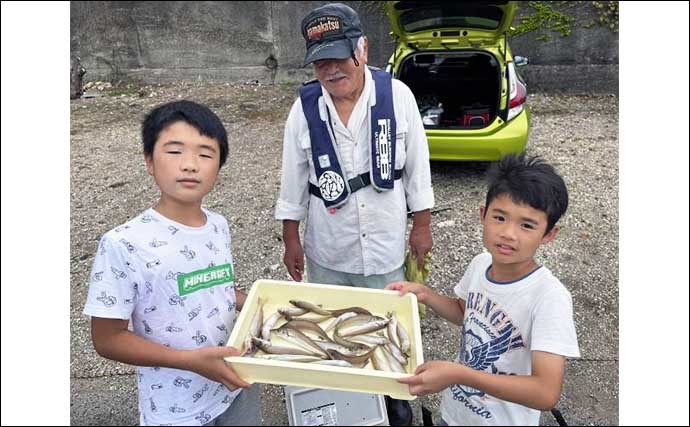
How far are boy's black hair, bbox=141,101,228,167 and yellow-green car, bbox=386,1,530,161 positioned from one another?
159 inches

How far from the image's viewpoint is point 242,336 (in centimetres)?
182

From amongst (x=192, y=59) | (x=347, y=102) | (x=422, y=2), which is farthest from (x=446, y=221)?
(x=192, y=59)

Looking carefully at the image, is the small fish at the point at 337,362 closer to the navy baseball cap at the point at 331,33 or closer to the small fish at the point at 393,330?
the small fish at the point at 393,330

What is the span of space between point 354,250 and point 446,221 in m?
2.59

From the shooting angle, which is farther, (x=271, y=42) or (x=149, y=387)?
(x=271, y=42)

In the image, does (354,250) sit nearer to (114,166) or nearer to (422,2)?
(422,2)

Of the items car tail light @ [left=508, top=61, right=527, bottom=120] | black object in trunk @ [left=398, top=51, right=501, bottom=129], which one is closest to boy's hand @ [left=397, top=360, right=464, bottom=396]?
car tail light @ [left=508, top=61, right=527, bottom=120]

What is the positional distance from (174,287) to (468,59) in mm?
5741

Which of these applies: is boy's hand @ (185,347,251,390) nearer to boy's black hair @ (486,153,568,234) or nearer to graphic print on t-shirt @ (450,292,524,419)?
graphic print on t-shirt @ (450,292,524,419)

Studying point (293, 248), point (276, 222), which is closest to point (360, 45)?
point (293, 248)

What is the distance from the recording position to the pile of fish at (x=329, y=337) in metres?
1.84

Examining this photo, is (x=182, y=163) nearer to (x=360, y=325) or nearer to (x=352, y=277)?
(x=360, y=325)

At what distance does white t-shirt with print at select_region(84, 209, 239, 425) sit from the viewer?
5.20 feet

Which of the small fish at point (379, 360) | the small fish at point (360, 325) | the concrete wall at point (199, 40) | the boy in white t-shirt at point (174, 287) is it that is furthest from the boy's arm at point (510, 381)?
the concrete wall at point (199, 40)
